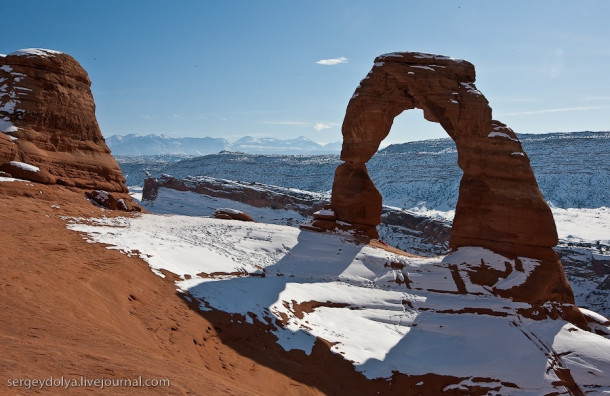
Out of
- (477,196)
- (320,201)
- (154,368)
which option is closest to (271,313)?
(154,368)

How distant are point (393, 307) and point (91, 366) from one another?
44.0 ft

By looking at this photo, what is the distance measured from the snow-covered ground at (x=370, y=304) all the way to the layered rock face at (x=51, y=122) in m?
5.17

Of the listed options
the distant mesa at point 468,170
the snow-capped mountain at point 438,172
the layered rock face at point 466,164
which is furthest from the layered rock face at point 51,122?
the snow-capped mountain at point 438,172

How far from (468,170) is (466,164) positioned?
13.2 inches

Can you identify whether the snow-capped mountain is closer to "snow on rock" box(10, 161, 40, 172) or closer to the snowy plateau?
the snowy plateau

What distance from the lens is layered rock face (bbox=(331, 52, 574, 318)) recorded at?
20828mm

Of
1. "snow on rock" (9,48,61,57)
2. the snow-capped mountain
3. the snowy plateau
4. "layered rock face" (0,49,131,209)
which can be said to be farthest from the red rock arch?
the snow-capped mountain

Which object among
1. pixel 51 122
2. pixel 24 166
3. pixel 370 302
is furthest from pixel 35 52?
pixel 370 302

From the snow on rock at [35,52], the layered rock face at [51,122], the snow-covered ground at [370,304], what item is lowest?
the snow-covered ground at [370,304]

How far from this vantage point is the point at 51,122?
22.4m

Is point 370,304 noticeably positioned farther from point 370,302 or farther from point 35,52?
point 35,52

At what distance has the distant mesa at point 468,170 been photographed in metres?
20.6

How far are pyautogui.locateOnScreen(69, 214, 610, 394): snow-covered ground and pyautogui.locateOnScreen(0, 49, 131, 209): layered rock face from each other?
17.0ft

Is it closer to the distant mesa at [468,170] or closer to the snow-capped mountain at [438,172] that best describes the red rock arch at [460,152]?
the distant mesa at [468,170]
